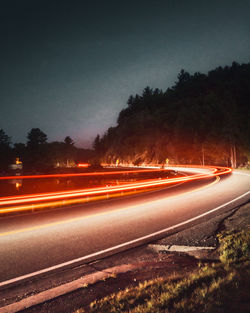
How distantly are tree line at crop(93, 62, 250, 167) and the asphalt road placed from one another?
41.1 meters

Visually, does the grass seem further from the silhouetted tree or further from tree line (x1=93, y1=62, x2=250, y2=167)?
the silhouetted tree

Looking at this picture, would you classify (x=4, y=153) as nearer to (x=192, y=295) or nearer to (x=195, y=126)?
(x=195, y=126)

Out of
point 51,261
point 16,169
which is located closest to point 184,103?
point 16,169

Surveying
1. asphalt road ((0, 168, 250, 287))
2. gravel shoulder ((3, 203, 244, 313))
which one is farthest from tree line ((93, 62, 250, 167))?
gravel shoulder ((3, 203, 244, 313))

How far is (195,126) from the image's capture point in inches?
2977

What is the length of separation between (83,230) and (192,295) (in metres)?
4.63

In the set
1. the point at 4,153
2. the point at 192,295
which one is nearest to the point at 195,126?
the point at 4,153

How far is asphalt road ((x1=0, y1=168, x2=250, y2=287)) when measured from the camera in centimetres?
544

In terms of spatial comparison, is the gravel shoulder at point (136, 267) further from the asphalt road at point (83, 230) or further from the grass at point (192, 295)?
the asphalt road at point (83, 230)

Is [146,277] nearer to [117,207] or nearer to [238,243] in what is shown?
[238,243]

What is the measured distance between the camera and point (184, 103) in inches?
3799

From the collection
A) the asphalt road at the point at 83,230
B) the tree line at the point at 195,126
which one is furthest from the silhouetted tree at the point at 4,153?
the asphalt road at the point at 83,230

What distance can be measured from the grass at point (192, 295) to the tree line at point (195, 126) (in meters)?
46.3

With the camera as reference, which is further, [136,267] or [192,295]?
[136,267]
